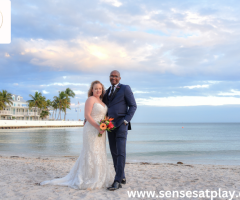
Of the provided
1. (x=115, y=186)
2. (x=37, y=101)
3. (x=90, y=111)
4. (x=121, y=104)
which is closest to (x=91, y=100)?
(x=90, y=111)

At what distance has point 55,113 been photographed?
103 metres

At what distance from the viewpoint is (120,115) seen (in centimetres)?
473

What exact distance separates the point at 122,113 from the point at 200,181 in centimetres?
282

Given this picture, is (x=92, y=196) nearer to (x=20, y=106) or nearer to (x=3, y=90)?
(x=3, y=90)

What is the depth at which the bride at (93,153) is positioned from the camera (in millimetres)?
4793

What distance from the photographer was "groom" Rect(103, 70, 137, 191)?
4.67 metres

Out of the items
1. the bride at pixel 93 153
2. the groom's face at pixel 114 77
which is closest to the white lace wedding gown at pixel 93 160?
the bride at pixel 93 153

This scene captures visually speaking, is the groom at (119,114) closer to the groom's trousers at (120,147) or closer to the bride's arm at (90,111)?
the groom's trousers at (120,147)

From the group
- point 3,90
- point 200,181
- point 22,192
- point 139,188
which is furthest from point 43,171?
point 3,90

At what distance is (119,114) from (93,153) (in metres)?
1.05

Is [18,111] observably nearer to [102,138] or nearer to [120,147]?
[102,138]

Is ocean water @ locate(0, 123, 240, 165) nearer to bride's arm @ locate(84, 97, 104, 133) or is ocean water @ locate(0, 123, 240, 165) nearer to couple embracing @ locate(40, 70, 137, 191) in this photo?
couple embracing @ locate(40, 70, 137, 191)

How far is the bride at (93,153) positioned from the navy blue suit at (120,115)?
0.27 m

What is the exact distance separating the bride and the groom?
0.25 meters
